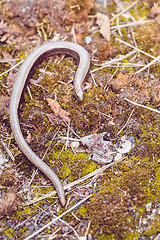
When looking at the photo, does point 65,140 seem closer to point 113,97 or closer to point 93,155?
point 93,155

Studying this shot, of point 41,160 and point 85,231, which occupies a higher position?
point 41,160

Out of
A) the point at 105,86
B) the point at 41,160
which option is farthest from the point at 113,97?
the point at 41,160

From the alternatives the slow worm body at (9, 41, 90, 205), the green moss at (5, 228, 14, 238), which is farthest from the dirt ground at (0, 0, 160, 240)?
the slow worm body at (9, 41, 90, 205)

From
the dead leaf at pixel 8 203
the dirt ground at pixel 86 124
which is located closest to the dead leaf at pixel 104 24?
the dirt ground at pixel 86 124

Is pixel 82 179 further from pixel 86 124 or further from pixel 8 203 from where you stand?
pixel 8 203

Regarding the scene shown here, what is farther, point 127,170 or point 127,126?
point 127,126

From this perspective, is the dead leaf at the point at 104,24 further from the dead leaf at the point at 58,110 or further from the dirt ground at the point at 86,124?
the dead leaf at the point at 58,110

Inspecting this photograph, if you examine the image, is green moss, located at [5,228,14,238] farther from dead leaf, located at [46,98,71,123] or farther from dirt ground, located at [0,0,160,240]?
dead leaf, located at [46,98,71,123]
